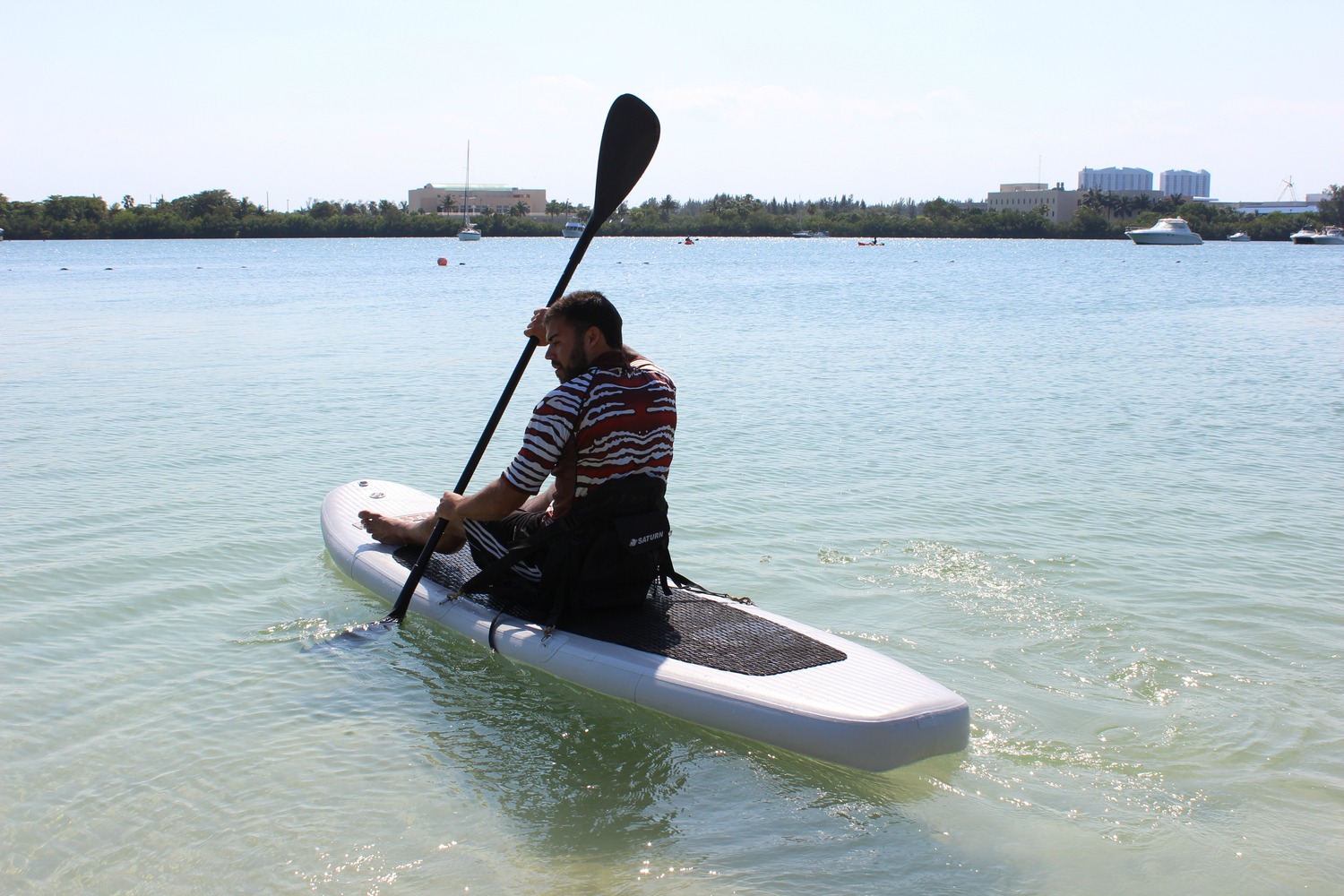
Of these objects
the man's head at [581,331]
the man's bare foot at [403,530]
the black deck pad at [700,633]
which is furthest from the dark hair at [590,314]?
the man's bare foot at [403,530]

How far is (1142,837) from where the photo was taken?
145 inches

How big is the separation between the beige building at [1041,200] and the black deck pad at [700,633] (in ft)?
496

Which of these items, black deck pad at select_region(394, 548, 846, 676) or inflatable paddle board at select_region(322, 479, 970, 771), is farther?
black deck pad at select_region(394, 548, 846, 676)

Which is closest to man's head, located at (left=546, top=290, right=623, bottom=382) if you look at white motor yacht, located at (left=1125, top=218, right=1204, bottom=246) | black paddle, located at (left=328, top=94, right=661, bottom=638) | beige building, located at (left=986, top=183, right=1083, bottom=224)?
black paddle, located at (left=328, top=94, right=661, bottom=638)

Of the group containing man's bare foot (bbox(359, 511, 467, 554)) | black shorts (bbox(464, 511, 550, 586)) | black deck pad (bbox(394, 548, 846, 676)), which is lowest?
black deck pad (bbox(394, 548, 846, 676))

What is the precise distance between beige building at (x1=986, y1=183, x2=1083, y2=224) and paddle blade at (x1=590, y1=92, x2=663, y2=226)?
150m

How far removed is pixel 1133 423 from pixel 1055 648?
7.07m

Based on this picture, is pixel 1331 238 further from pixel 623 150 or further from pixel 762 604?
pixel 623 150

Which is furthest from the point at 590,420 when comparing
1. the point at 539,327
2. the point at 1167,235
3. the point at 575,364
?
the point at 1167,235

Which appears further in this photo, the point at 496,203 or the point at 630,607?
the point at 496,203

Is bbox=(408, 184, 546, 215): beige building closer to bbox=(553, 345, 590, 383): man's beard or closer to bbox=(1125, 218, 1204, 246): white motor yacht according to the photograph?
bbox=(1125, 218, 1204, 246): white motor yacht

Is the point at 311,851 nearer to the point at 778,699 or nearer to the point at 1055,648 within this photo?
the point at 778,699

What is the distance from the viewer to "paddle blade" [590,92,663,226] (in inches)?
227

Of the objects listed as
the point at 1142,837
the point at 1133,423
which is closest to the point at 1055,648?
the point at 1142,837
